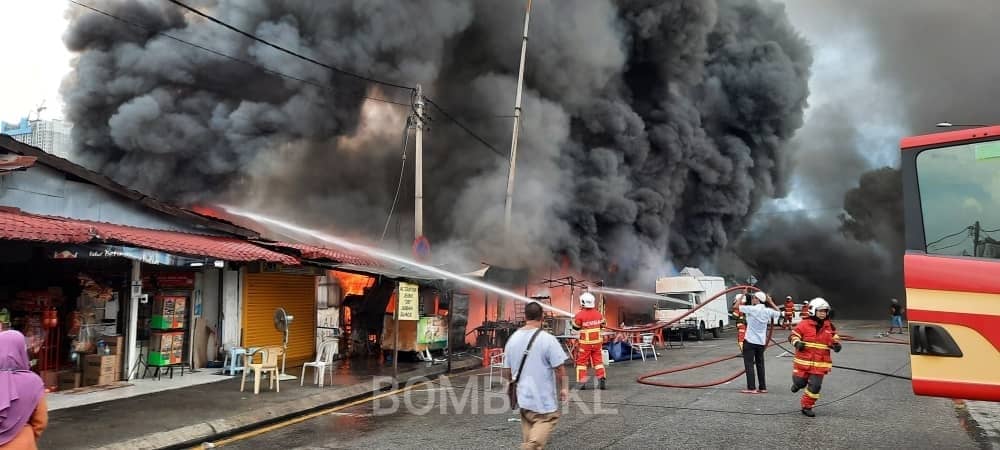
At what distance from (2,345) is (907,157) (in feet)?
17.8

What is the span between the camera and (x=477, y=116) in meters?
23.9

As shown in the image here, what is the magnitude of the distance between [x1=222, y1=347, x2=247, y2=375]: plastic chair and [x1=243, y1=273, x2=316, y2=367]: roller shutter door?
1.02 meters

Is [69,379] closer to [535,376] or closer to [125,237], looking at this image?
[125,237]

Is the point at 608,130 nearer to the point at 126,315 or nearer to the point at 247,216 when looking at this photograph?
the point at 247,216

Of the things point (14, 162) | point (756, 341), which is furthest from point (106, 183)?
point (756, 341)

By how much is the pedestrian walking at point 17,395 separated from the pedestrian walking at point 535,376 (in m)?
2.83

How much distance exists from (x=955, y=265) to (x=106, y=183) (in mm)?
10315

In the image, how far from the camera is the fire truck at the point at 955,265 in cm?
382

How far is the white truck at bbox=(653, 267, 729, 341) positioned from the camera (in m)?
22.6

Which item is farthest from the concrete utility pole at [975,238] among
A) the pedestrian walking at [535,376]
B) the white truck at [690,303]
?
the white truck at [690,303]

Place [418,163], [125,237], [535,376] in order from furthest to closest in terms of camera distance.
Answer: [418,163] < [125,237] < [535,376]

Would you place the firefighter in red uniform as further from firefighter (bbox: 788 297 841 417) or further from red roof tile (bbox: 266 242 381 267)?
red roof tile (bbox: 266 242 381 267)

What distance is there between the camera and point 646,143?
91.3 feet

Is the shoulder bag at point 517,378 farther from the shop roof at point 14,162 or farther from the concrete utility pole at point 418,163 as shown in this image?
the concrete utility pole at point 418,163
